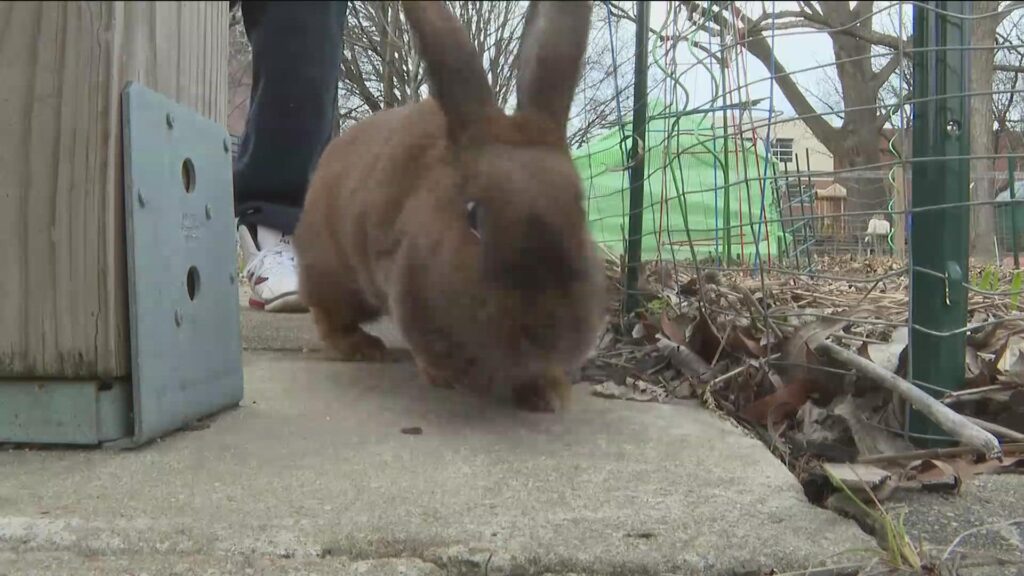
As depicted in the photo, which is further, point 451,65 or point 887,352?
point 887,352

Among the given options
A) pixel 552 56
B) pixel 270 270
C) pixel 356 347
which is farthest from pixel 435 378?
pixel 552 56

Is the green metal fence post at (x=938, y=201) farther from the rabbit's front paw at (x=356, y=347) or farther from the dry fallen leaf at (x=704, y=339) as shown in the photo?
the rabbit's front paw at (x=356, y=347)

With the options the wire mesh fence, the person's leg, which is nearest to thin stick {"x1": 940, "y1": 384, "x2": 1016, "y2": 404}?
the wire mesh fence

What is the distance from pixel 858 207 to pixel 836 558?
4.90 feet

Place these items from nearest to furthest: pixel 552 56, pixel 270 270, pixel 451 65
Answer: pixel 552 56 < pixel 451 65 < pixel 270 270

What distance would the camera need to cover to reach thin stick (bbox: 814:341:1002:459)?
134 cm

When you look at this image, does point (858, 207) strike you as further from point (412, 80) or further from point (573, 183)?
Answer: point (412, 80)

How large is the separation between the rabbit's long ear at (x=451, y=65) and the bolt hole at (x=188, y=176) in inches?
16.0

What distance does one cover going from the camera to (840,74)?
1.25 meters

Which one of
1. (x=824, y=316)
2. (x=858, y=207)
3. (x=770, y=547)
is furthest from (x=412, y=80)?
(x=858, y=207)

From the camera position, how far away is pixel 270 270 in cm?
243

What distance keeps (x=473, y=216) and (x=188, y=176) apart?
48cm

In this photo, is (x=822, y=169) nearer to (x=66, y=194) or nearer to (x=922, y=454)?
(x=922, y=454)

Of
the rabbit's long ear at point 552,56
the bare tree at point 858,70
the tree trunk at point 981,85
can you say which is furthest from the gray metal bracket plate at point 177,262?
Result: the tree trunk at point 981,85
